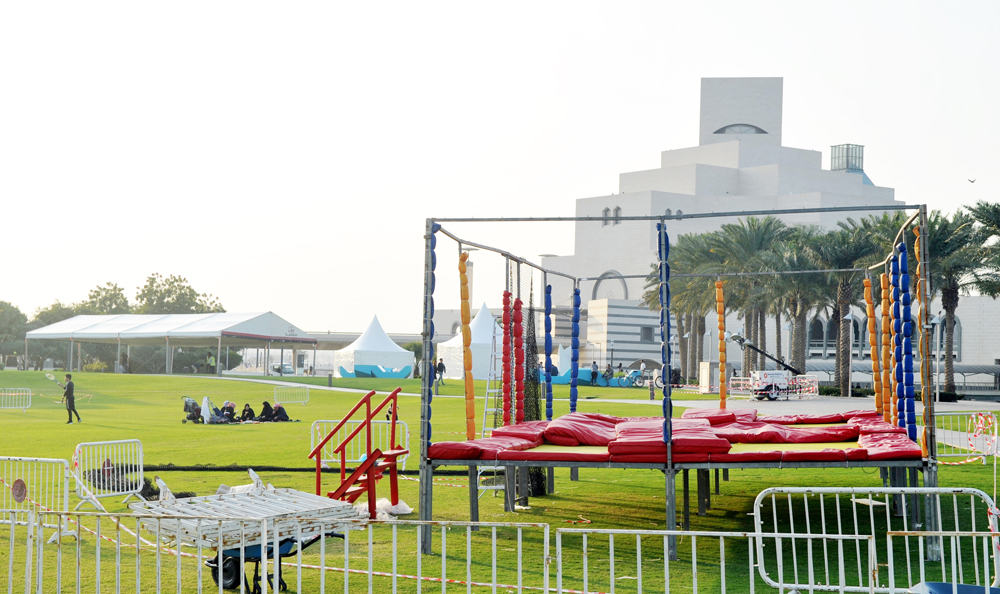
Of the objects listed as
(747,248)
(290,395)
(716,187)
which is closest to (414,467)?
(290,395)

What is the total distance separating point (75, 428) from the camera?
86.5 ft

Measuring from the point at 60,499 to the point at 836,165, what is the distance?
98.5 metres

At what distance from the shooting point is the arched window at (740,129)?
97.0 metres

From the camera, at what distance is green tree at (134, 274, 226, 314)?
294 ft

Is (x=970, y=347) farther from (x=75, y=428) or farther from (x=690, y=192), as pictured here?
(x=75, y=428)

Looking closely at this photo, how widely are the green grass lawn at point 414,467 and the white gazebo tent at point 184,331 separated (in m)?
15.7

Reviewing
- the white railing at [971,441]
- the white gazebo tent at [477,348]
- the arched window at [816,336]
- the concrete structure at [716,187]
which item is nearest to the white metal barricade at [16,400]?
the white gazebo tent at [477,348]

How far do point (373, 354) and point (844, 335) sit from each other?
31.2m

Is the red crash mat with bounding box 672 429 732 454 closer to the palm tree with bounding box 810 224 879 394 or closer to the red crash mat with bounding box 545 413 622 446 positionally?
the red crash mat with bounding box 545 413 622 446

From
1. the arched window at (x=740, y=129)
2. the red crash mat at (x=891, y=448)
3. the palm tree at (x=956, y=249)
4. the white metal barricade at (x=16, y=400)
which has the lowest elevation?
the white metal barricade at (x=16, y=400)

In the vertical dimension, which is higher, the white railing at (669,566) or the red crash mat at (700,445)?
the red crash mat at (700,445)

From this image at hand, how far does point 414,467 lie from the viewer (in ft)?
55.8

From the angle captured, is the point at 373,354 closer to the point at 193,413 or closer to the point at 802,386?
the point at 802,386

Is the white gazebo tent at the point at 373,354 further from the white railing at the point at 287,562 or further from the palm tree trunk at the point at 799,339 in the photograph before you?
the white railing at the point at 287,562
